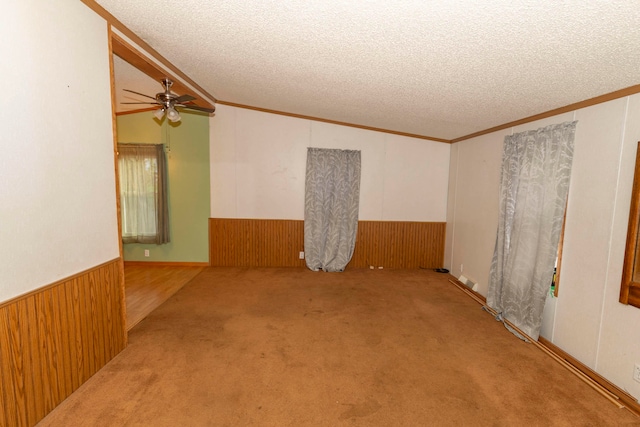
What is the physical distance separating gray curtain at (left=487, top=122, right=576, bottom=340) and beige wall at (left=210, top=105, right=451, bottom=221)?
6.19 ft

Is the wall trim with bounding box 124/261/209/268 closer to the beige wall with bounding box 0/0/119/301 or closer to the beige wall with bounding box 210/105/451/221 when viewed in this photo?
the beige wall with bounding box 210/105/451/221

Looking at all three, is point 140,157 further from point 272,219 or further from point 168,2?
point 168,2

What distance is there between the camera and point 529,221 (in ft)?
9.50

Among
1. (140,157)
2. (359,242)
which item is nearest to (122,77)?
(140,157)

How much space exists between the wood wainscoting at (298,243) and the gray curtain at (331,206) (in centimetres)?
24

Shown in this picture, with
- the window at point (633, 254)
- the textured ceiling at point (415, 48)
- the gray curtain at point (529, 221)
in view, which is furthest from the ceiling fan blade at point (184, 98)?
the window at point (633, 254)

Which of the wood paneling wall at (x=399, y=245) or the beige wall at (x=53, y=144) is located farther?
the wood paneling wall at (x=399, y=245)

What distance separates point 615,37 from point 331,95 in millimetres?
2493

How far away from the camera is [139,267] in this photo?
4.99 m

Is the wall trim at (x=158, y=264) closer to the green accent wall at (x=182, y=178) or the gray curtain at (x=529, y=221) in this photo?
the green accent wall at (x=182, y=178)

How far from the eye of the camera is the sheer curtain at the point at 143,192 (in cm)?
485

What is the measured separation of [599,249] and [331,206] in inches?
136

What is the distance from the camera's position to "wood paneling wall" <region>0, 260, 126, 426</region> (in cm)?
153

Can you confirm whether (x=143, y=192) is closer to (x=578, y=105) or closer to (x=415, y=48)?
(x=415, y=48)
